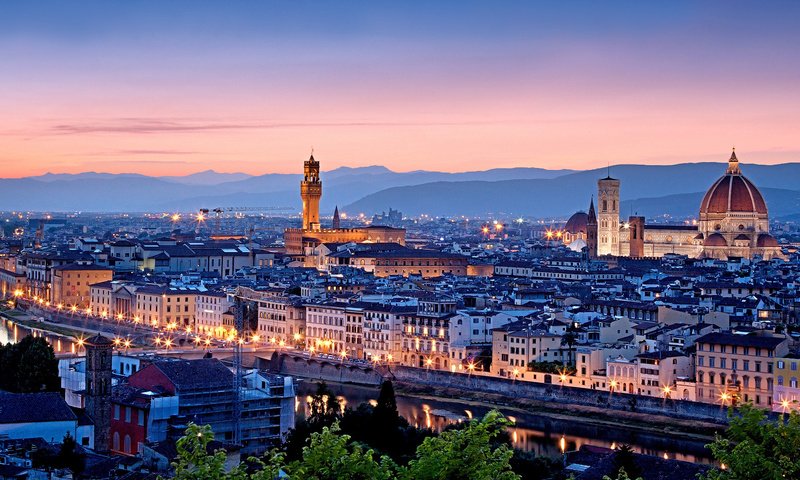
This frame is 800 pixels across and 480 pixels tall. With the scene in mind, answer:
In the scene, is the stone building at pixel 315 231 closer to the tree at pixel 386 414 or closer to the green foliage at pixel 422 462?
the tree at pixel 386 414

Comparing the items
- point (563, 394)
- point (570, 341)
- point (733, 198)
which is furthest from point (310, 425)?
point (733, 198)

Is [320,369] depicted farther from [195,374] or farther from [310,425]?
[310,425]

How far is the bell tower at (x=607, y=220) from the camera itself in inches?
3366

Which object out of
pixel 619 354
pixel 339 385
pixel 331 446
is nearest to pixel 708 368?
pixel 619 354

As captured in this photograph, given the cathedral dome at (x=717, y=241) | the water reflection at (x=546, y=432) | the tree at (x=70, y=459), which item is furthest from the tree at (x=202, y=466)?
the cathedral dome at (x=717, y=241)

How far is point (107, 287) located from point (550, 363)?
95.6 ft

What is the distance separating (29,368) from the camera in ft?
108

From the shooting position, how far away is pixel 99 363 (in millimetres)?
26984

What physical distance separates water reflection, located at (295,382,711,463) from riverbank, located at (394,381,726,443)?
270 millimetres

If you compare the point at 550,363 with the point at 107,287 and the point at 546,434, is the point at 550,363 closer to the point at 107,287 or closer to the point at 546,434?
the point at 546,434

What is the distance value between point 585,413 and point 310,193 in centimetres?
6088

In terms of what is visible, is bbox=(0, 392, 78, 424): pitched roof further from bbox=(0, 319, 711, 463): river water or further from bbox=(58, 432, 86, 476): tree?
bbox=(0, 319, 711, 463): river water

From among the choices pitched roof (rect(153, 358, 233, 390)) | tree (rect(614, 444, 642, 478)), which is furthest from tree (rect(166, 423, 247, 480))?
pitched roof (rect(153, 358, 233, 390))

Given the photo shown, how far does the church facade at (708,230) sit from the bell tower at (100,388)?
187 ft
